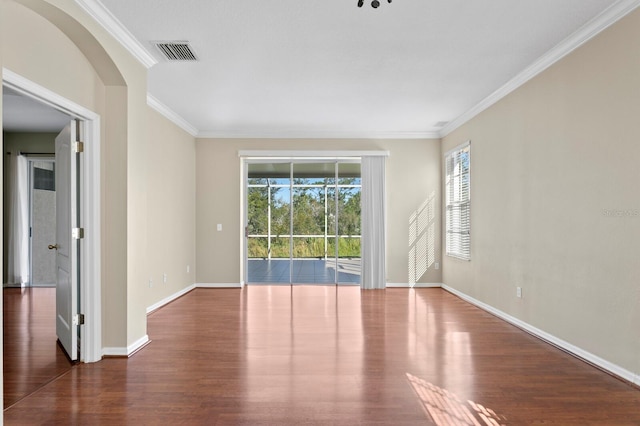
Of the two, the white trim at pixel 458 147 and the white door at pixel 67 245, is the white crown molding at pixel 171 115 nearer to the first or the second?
the white door at pixel 67 245

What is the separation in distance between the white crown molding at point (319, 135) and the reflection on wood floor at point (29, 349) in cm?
379

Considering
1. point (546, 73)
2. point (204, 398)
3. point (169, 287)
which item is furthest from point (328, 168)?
point (204, 398)

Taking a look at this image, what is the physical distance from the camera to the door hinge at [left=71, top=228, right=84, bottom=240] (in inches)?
136

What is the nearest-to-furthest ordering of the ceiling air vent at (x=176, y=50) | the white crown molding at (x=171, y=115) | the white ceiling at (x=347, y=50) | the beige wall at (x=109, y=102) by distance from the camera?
the beige wall at (x=109, y=102) → the white ceiling at (x=347, y=50) → the ceiling air vent at (x=176, y=50) → the white crown molding at (x=171, y=115)

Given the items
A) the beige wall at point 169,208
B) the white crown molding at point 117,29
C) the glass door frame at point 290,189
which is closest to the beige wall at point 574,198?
the glass door frame at point 290,189

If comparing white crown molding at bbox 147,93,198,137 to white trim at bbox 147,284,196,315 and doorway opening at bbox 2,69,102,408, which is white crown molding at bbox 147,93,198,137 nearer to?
doorway opening at bbox 2,69,102,408

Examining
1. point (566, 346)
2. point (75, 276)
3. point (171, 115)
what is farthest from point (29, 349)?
point (566, 346)

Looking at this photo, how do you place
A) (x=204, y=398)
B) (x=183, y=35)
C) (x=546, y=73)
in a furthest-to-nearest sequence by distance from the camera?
(x=546, y=73), (x=183, y=35), (x=204, y=398)

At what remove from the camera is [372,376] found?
3.22m

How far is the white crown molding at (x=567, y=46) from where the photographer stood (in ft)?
10.2

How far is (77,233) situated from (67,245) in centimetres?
18

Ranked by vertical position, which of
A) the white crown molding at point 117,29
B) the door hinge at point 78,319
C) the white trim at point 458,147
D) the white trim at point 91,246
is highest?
the white crown molding at point 117,29

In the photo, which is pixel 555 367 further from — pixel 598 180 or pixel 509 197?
pixel 509 197

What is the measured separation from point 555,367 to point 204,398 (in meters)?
2.87
